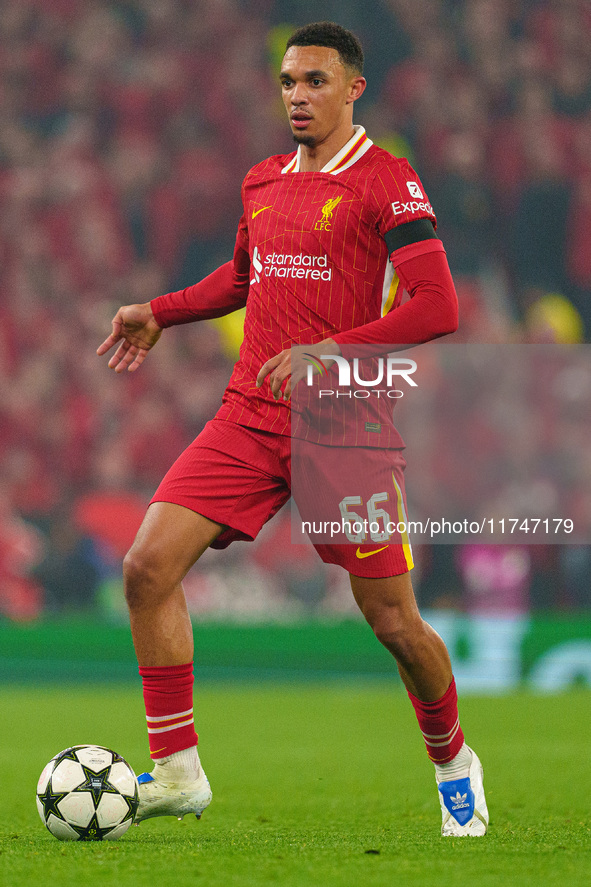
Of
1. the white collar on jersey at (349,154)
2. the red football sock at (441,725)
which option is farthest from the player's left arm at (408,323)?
the red football sock at (441,725)

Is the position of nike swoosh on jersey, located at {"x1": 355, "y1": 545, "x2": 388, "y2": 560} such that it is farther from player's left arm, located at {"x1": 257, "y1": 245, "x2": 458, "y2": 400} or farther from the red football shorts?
player's left arm, located at {"x1": 257, "y1": 245, "x2": 458, "y2": 400}

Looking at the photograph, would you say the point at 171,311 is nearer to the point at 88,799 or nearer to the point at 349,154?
the point at 349,154

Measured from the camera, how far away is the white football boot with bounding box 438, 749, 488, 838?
121 inches

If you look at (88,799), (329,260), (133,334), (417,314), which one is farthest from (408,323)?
(88,799)

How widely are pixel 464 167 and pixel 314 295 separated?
10294mm

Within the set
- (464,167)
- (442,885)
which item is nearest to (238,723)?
(442,885)

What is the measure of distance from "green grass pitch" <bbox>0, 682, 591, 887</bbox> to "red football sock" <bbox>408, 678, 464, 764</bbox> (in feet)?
0.73

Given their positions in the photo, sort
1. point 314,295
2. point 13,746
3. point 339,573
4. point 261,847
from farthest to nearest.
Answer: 1. point 339,573
2. point 13,746
3. point 314,295
4. point 261,847

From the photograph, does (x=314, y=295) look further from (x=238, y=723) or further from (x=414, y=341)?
(x=238, y=723)

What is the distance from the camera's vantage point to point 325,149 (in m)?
3.18

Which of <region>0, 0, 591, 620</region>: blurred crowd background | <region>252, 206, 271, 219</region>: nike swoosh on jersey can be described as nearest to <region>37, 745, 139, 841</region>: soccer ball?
<region>252, 206, 271, 219</region>: nike swoosh on jersey

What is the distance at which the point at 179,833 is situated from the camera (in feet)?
10.4

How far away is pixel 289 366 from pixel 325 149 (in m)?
0.71

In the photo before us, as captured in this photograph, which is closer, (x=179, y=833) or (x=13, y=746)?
(x=179, y=833)
